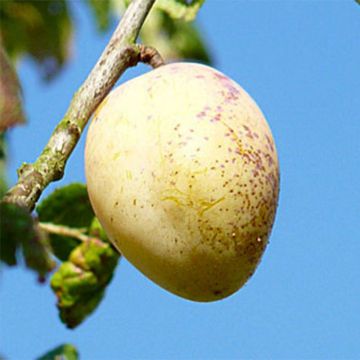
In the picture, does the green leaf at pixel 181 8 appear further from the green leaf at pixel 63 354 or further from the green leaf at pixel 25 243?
the green leaf at pixel 25 243

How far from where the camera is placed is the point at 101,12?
1.83 m

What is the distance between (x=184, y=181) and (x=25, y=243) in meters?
0.77

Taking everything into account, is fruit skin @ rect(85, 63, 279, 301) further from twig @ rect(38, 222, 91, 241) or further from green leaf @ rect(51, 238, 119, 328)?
twig @ rect(38, 222, 91, 241)

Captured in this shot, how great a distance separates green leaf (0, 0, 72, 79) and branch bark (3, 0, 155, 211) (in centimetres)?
25

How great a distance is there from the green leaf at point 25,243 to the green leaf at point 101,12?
3.74ft

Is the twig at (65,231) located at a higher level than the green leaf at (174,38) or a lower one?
lower

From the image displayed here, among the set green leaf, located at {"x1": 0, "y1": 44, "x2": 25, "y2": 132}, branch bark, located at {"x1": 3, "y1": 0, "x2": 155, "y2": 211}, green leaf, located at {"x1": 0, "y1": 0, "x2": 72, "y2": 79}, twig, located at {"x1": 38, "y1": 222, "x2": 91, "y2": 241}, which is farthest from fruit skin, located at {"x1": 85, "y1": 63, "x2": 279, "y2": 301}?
twig, located at {"x1": 38, "y1": 222, "x2": 91, "y2": 241}

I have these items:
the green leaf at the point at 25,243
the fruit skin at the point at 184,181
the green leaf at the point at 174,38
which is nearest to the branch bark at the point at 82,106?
the fruit skin at the point at 184,181

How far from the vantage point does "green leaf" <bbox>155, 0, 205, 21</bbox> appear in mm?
1815

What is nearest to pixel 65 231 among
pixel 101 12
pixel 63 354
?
pixel 101 12

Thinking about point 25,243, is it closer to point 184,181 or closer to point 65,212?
point 184,181

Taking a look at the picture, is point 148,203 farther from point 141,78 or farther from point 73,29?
point 73,29

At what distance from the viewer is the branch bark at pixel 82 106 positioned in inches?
48.7

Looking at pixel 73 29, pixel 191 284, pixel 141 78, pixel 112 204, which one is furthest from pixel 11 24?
pixel 191 284
